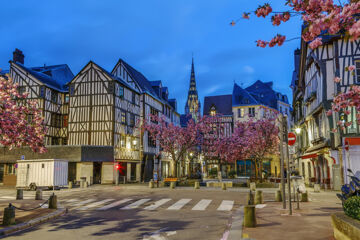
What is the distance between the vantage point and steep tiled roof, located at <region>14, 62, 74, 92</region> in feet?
116

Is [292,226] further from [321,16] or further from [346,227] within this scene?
[321,16]

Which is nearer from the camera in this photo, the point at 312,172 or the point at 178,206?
the point at 178,206

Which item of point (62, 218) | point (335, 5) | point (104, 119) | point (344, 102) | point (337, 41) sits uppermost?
point (337, 41)

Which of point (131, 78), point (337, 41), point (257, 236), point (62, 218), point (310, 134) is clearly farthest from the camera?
point (131, 78)

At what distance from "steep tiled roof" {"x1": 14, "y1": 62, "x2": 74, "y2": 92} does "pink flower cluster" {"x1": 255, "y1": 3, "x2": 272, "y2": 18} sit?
33437 millimetres

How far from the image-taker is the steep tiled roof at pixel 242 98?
5316 cm

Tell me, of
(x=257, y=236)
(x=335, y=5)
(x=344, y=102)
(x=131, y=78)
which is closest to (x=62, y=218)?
(x=257, y=236)

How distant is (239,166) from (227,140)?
14.4 meters

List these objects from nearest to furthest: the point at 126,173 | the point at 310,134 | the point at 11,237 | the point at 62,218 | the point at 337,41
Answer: the point at 11,237 → the point at 62,218 → the point at 337,41 → the point at 310,134 → the point at 126,173

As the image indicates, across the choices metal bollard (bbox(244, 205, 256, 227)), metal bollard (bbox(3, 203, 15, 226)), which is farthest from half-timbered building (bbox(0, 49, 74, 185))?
metal bollard (bbox(244, 205, 256, 227))

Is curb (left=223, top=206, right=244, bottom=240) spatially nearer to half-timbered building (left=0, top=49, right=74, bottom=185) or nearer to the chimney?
half-timbered building (left=0, top=49, right=74, bottom=185)

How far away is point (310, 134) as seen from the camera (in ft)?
92.5

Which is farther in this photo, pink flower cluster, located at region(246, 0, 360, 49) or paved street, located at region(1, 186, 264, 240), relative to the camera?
paved street, located at region(1, 186, 264, 240)

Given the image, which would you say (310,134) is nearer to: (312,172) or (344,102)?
(312,172)
